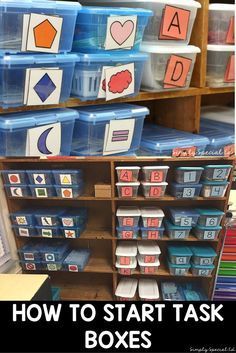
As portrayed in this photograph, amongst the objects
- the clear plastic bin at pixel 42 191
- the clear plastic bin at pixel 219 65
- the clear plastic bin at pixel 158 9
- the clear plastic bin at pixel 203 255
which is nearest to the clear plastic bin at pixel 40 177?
the clear plastic bin at pixel 42 191

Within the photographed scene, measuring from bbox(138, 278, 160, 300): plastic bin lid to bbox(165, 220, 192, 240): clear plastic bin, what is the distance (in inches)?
4.4

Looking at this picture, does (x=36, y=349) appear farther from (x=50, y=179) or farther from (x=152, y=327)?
(x=50, y=179)

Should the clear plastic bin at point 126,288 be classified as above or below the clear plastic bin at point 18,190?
below

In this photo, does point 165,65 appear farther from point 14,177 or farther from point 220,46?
point 14,177

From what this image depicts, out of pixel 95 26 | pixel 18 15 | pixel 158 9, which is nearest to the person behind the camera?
pixel 18 15

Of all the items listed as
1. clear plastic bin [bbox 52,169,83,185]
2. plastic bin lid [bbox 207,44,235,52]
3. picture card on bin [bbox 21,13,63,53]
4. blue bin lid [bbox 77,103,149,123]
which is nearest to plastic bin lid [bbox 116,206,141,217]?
clear plastic bin [bbox 52,169,83,185]

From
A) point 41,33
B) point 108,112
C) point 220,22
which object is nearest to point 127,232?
point 108,112

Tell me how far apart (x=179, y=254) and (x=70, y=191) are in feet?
0.83

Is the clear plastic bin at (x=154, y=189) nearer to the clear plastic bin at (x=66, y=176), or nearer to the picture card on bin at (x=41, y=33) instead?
the clear plastic bin at (x=66, y=176)

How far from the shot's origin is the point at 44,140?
2.25 feet

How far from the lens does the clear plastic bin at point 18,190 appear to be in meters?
0.62

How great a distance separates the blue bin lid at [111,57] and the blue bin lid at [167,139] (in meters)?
0.22

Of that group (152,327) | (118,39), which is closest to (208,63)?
(118,39)

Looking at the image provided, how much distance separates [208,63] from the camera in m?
0.99
